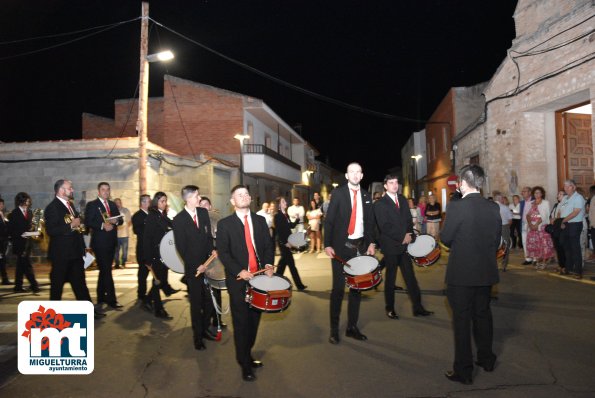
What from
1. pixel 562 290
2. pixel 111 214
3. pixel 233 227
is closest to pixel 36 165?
pixel 111 214

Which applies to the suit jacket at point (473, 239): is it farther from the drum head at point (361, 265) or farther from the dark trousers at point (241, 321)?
the dark trousers at point (241, 321)

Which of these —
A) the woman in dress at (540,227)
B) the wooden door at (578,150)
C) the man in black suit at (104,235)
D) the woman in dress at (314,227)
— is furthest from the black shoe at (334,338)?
the wooden door at (578,150)

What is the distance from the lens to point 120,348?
17.0 ft

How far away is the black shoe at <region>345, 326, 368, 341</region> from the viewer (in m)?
5.16

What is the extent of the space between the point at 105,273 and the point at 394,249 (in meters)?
4.68

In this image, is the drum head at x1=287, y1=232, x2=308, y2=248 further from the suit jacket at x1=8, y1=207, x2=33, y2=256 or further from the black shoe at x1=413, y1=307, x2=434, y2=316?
the suit jacket at x1=8, y1=207, x2=33, y2=256

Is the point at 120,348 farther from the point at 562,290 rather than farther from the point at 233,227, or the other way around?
the point at 562,290

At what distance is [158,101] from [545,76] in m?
22.6

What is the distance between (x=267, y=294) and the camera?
13.1 ft

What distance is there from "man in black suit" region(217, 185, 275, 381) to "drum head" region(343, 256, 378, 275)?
3.44 ft

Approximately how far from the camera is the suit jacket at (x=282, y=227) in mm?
8555

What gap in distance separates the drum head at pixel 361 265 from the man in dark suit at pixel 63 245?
3876mm

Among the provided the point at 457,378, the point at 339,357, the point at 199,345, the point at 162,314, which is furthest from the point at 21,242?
the point at 457,378

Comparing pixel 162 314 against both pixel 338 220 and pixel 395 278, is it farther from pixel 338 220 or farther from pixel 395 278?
pixel 395 278
